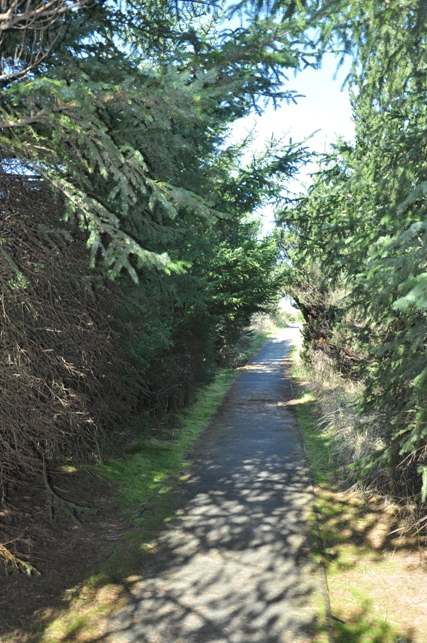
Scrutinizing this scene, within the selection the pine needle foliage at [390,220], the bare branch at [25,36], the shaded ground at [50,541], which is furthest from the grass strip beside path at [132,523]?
the bare branch at [25,36]

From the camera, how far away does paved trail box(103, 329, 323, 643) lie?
4996mm

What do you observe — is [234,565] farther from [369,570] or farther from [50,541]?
[50,541]

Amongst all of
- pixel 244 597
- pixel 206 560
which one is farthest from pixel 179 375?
pixel 244 597

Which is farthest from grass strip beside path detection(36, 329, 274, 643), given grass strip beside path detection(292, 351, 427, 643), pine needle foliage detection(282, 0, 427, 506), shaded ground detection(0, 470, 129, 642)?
pine needle foliage detection(282, 0, 427, 506)

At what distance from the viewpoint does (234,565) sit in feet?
20.4

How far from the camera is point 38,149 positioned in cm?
542

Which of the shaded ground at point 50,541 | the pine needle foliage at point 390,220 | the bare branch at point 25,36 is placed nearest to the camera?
the bare branch at point 25,36

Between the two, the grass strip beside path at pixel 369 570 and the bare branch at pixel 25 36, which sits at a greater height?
the bare branch at pixel 25 36

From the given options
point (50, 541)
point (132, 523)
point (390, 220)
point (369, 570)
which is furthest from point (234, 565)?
point (390, 220)

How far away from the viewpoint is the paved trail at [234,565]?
5.00 metres

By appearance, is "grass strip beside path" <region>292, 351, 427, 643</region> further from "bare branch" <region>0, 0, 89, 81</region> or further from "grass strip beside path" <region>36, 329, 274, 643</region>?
"bare branch" <region>0, 0, 89, 81</region>

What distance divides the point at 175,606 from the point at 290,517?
274 centimetres

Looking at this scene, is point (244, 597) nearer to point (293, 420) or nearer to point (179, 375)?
point (179, 375)

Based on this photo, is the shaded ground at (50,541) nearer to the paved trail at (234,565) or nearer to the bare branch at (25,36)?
the paved trail at (234,565)
